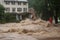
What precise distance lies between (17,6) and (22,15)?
13.3 meters

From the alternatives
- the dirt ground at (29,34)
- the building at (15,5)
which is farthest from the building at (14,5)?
the dirt ground at (29,34)

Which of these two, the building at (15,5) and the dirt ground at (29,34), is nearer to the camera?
the dirt ground at (29,34)

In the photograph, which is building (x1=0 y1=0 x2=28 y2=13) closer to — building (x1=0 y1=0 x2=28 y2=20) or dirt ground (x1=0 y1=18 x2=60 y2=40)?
building (x1=0 y1=0 x2=28 y2=20)

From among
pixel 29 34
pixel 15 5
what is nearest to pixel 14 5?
pixel 15 5

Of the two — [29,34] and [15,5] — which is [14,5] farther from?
[29,34]

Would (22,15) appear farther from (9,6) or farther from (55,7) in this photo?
(55,7)

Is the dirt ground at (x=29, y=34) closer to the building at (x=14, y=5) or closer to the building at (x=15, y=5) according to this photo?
the building at (x=15, y=5)

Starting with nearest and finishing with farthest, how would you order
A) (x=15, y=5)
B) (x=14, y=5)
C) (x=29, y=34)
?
(x=29, y=34)
(x=14, y=5)
(x=15, y=5)

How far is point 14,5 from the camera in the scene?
8544cm

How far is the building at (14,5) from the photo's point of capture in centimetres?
8394

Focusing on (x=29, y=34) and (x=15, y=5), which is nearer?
(x=29, y=34)

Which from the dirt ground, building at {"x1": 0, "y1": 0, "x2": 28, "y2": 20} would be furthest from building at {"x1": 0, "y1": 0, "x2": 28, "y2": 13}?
the dirt ground

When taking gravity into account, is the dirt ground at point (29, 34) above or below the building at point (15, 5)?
above

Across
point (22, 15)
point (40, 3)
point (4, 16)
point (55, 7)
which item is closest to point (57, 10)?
point (55, 7)
